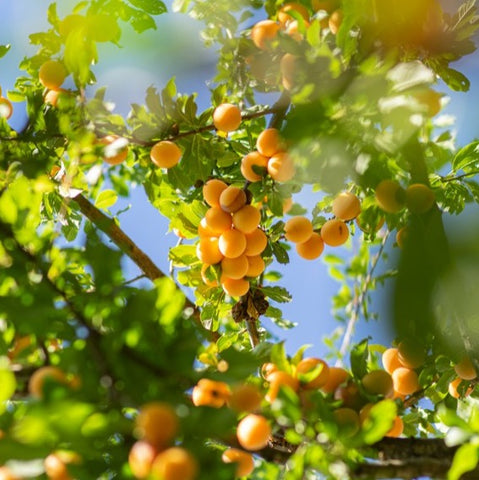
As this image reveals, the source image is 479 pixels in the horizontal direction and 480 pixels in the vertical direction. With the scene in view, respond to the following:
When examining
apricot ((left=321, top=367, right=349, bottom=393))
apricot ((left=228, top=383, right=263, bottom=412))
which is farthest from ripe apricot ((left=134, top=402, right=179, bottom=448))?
apricot ((left=321, top=367, right=349, bottom=393))

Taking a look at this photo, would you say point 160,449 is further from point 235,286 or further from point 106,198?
point 106,198

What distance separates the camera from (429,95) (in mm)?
1915

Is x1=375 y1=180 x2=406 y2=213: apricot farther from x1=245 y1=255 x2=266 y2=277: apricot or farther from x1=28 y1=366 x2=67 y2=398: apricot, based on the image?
x1=28 y1=366 x2=67 y2=398: apricot

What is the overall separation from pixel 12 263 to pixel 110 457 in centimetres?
47

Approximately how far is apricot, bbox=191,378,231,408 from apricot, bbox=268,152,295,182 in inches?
39.2

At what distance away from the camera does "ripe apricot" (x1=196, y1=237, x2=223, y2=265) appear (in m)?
2.45

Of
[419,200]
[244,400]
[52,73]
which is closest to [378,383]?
[244,400]

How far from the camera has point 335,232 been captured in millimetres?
2500

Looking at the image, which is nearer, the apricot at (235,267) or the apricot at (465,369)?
the apricot at (465,369)

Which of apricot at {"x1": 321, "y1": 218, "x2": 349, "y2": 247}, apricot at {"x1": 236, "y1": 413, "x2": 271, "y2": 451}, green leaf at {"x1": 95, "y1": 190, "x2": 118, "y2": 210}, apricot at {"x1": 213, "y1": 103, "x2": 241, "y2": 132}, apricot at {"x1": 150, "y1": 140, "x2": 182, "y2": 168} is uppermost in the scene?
green leaf at {"x1": 95, "y1": 190, "x2": 118, "y2": 210}

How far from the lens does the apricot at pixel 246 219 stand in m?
2.35

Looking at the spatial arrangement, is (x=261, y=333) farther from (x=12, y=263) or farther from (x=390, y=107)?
(x=12, y=263)

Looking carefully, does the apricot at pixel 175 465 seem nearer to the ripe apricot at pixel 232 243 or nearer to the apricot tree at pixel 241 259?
the apricot tree at pixel 241 259

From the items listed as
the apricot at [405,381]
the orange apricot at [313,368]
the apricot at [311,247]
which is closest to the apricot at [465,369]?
the apricot at [405,381]
